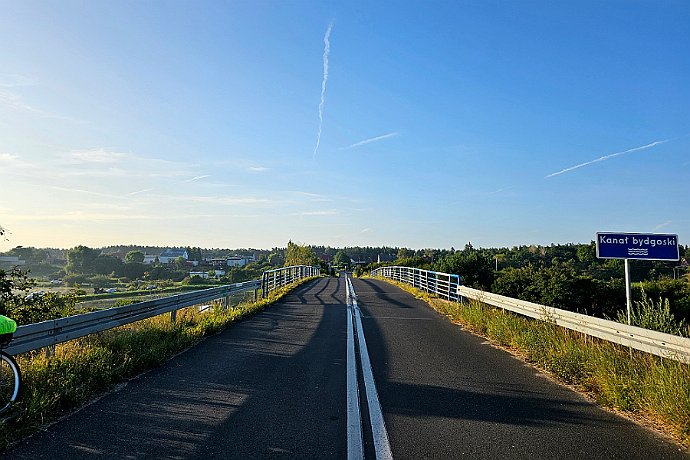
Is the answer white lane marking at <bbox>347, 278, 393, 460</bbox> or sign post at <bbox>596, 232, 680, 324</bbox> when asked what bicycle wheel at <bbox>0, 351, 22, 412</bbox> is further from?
sign post at <bbox>596, 232, 680, 324</bbox>

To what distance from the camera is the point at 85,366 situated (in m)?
6.18

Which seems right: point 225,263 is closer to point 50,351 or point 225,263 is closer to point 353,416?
point 50,351

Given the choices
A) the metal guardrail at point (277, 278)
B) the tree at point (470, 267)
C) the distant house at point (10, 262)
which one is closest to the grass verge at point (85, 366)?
the distant house at point (10, 262)

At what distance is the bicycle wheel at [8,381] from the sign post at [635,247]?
28.6ft

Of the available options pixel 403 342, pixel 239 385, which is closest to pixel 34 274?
pixel 239 385

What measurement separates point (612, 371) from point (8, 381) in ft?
23.9

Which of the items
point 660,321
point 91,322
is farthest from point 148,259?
point 660,321

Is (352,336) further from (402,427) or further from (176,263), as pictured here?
(176,263)

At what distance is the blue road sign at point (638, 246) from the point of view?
8062 millimetres

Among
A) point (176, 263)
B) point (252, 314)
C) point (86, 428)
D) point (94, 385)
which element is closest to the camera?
point (86, 428)

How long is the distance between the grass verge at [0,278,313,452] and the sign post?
8040 mm

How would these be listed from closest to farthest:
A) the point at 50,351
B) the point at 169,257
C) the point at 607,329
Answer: the point at 50,351, the point at 607,329, the point at 169,257

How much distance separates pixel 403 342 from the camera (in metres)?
9.83

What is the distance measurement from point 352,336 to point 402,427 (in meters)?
5.79
